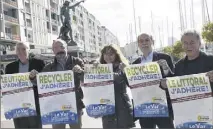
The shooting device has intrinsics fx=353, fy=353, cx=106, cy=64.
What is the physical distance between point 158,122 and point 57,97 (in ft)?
4.91

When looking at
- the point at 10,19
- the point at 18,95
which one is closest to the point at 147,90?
the point at 18,95

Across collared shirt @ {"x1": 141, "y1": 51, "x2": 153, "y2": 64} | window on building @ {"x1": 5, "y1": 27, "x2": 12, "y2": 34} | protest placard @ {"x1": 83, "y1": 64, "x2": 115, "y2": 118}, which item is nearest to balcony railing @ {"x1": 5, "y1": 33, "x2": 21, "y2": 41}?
window on building @ {"x1": 5, "y1": 27, "x2": 12, "y2": 34}

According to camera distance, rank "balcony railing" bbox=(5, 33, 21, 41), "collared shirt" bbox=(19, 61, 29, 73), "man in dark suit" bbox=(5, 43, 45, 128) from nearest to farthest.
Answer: "man in dark suit" bbox=(5, 43, 45, 128) → "collared shirt" bbox=(19, 61, 29, 73) → "balcony railing" bbox=(5, 33, 21, 41)

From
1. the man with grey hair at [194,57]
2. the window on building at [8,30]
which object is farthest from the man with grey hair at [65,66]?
the window on building at [8,30]

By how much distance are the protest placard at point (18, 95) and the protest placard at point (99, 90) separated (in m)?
0.89

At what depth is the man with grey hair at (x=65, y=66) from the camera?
5.03 meters

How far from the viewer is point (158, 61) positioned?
14.9 ft

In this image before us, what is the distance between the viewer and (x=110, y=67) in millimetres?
4961

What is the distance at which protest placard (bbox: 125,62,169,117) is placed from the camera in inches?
180

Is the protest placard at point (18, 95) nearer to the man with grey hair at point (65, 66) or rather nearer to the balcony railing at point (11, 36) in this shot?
the man with grey hair at point (65, 66)

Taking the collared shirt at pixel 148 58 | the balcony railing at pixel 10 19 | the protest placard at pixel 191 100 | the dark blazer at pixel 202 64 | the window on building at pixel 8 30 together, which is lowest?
the protest placard at pixel 191 100

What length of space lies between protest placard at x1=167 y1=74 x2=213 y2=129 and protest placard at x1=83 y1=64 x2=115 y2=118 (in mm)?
938

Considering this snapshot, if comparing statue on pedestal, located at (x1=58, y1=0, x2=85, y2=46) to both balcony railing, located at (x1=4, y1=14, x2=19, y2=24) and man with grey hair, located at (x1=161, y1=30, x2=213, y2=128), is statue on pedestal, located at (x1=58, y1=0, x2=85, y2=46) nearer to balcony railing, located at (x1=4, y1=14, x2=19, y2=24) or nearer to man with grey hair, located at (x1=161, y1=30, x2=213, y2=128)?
balcony railing, located at (x1=4, y1=14, x2=19, y2=24)

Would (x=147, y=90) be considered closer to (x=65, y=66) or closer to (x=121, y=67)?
(x=121, y=67)
